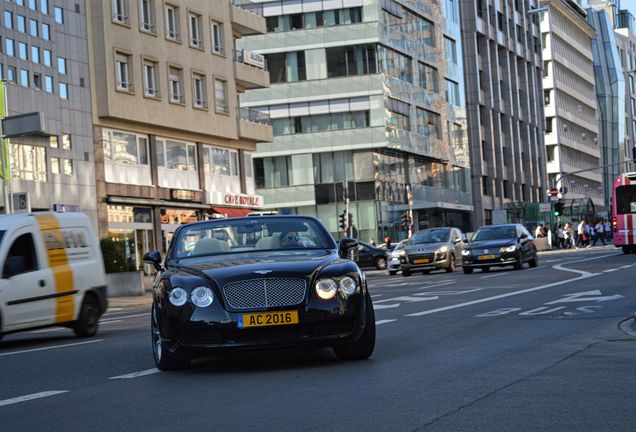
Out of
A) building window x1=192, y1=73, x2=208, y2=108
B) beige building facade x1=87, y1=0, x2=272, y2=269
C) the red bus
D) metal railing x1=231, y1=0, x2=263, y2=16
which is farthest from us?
metal railing x1=231, y1=0, x2=263, y2=16

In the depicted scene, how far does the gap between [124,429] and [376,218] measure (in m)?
69.9

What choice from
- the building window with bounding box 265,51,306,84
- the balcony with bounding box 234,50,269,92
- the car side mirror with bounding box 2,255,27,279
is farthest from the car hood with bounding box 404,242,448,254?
the building window with bounding box 265,51,306,84

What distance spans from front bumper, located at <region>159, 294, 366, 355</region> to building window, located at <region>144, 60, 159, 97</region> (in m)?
41.0

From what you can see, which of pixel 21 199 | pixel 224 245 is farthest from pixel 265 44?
pixel 224 245

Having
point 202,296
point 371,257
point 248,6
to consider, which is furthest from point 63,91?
point 202,296

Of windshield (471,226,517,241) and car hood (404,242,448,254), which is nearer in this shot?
windshield (471,226,517,241)

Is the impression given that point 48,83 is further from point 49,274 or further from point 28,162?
point 49,274

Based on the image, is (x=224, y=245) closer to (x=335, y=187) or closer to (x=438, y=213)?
(x=335, y=187)

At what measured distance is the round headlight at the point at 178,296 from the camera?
1117 centimetres

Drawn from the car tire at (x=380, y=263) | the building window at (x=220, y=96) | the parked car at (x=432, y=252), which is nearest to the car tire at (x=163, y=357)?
the parked car at (x=432, y=252)

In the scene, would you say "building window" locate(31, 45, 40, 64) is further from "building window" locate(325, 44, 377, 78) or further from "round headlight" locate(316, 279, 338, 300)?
"round headlight" locate(316, 279, 338, 300)

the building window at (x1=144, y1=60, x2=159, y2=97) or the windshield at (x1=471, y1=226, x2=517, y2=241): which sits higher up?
the building window at (x1=144, y1=60, x2=159, y2=97)

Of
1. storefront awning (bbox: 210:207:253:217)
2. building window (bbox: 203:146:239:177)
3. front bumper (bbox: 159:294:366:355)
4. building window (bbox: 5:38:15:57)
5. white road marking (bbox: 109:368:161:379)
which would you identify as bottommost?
white road marking (bbox: 109:368:161:379)

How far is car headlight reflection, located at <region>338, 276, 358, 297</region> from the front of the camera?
446 inches
